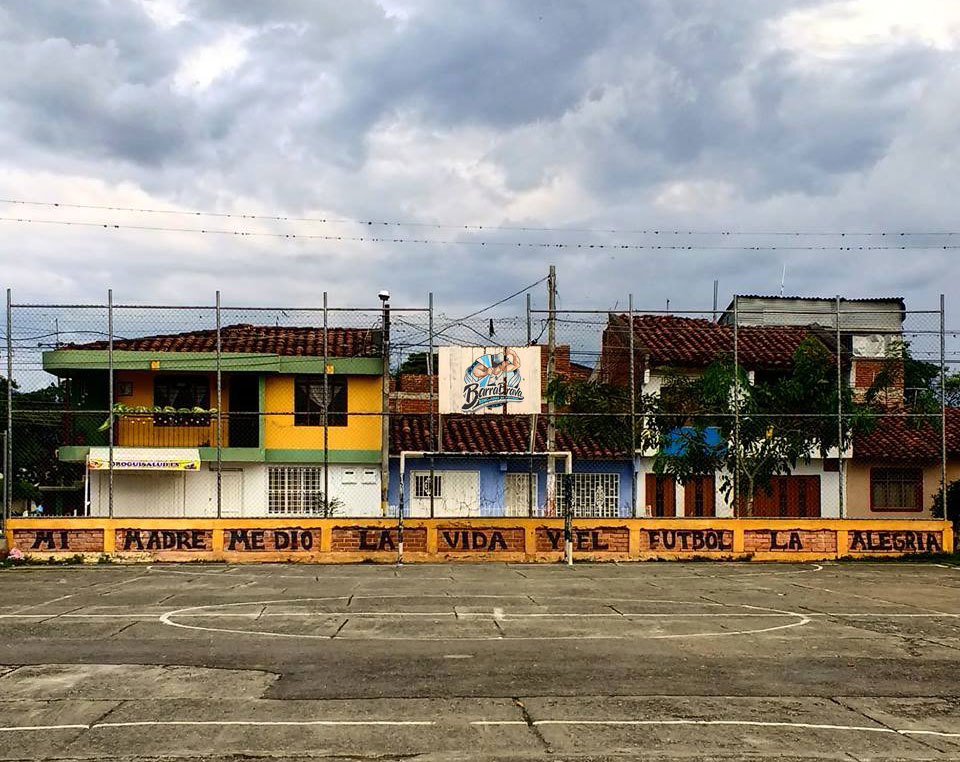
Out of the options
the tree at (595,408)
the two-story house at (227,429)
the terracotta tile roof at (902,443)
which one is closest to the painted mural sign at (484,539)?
the tree at (595,408)

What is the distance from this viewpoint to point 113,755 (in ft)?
26.5

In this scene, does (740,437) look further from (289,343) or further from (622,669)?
(622,669)

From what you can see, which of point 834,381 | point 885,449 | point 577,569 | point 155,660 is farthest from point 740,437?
point 155,660

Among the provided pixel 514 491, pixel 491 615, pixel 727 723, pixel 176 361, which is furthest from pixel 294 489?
pixel 727 723

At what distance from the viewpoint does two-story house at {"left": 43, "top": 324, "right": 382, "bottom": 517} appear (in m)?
→ 31.9

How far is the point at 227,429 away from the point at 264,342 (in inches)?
142

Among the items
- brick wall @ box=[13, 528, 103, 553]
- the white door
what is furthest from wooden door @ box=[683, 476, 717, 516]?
brick wall @ box=[13, 528, 103, 553]

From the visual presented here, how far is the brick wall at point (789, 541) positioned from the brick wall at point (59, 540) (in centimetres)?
1573

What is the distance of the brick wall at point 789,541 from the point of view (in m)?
27.2

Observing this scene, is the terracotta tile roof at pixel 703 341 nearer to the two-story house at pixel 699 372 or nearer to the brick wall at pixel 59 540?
the two-story house at pixel 699 372

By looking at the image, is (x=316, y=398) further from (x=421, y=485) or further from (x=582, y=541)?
(x=582, y=541)

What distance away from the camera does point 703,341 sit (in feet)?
117

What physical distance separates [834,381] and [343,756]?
24004 millimetres

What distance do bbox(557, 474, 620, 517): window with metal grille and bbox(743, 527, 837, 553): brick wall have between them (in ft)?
24.7
